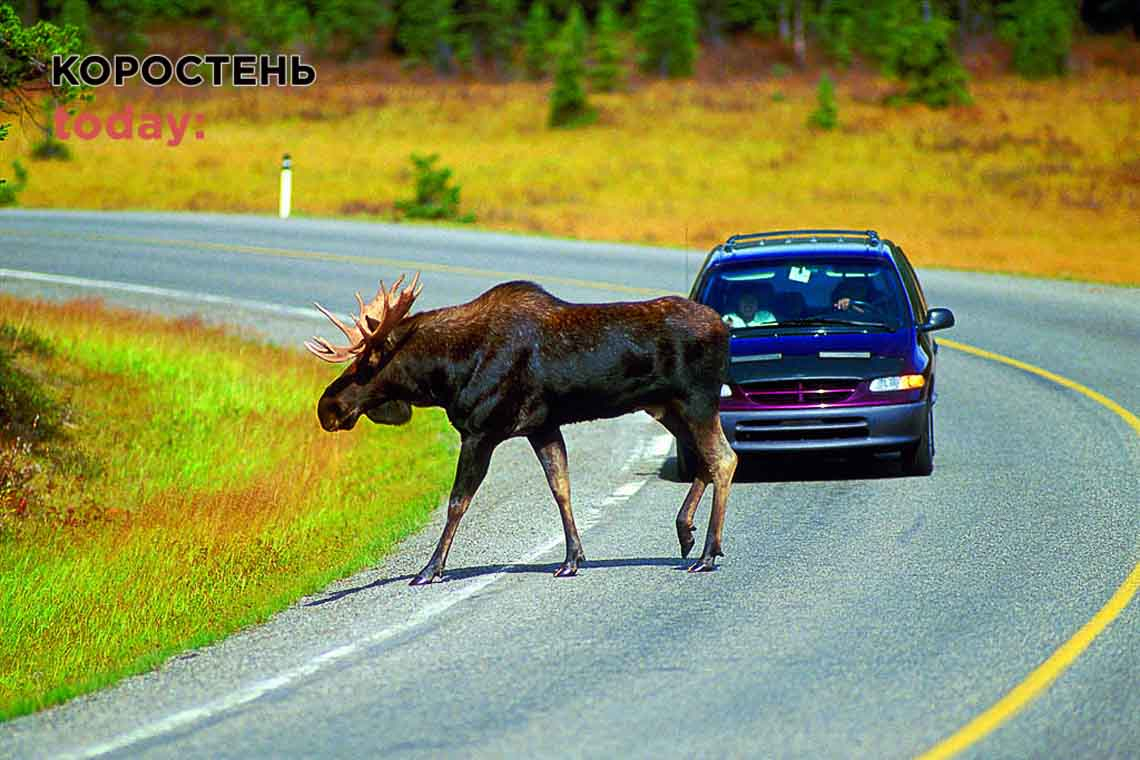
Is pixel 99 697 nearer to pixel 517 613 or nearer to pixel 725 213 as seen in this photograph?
pixel 517 613

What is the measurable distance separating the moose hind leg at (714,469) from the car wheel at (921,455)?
3.39m

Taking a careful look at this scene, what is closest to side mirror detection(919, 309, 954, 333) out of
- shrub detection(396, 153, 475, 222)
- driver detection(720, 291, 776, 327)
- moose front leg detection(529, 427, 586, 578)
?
driver detection(720, 291, 776, 327)

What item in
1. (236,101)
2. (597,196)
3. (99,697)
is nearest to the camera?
(99,697)

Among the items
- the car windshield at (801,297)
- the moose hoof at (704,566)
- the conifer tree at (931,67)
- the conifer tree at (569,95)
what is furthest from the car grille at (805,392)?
the conifer tree at (569,95)

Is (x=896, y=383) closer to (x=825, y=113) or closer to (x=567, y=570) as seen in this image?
(x=567, y=570)

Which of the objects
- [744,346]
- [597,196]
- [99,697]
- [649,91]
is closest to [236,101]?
[649,91]

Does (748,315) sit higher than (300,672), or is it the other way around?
(748,315)

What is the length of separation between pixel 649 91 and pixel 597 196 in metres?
33.1

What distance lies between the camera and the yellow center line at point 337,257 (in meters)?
27.4

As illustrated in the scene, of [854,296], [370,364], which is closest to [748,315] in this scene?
[854,296]

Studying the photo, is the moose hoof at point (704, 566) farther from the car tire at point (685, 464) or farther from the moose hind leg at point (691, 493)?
the car tire at point (685, 464)

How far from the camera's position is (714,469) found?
1015cm

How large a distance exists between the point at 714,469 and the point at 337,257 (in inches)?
875

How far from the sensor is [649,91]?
82.4m
